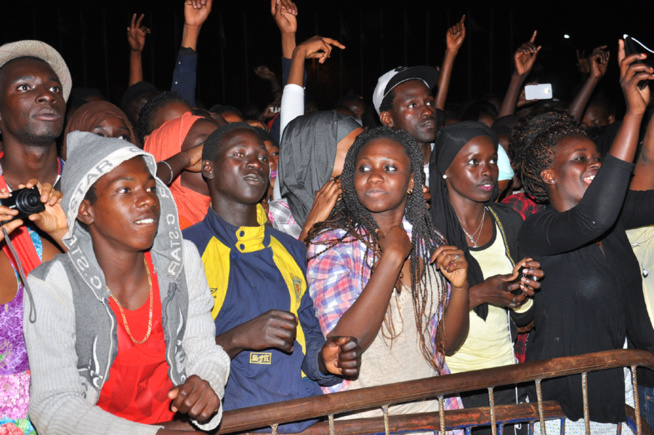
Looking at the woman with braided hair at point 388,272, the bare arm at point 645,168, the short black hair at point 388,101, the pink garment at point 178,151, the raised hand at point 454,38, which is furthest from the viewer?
the raised hand at point 454,38

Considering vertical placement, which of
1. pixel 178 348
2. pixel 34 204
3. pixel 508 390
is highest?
pixel 34 204

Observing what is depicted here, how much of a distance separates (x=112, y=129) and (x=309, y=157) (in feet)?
3.51

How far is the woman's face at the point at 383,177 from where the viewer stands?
278 centimetres

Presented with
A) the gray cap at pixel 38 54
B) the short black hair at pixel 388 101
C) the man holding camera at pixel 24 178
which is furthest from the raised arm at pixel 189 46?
the man holding camera at pixel 24 178

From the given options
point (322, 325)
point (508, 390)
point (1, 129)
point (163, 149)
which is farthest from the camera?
point (163, 149)

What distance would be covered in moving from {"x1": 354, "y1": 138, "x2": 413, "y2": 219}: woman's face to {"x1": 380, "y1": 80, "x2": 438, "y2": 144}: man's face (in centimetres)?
135

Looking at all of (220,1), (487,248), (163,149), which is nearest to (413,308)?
(487,248)

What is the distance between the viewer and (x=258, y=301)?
2.57 m

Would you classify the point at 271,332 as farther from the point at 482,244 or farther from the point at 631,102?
the point at 631,102

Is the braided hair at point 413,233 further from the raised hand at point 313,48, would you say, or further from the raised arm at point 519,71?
the raised arm at point 519,71

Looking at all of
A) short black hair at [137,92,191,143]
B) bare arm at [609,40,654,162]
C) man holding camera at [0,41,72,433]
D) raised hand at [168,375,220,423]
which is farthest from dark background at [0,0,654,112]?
raised hand at [168,375,220,423]

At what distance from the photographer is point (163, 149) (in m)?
3.73

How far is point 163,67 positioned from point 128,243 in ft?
31.5

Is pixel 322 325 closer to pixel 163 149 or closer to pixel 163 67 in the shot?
pixel 163 149
